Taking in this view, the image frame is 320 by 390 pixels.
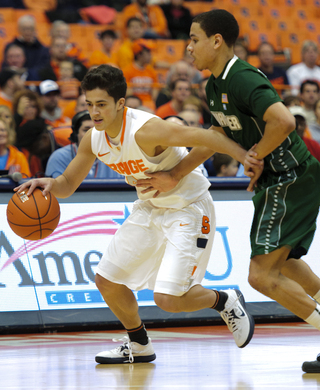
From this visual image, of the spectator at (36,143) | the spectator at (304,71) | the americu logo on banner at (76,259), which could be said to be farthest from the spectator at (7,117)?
the spectator at (304,71)

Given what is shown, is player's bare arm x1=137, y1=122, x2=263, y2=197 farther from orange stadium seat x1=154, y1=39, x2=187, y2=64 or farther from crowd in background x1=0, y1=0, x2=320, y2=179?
orange stadium seat x1=154, y1=39, x2=187, y2=64

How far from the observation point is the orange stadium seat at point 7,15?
1283 cm

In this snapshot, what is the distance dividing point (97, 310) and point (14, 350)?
1092 millimetres

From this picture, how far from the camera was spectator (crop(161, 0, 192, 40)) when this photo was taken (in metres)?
14.0

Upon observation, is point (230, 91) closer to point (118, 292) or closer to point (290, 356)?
point (118, 292)

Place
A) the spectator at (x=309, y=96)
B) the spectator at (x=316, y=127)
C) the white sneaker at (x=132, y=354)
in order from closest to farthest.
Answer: the white sneaker at (x=132, y=354), the spectator at (x=316, y=127), the spectator at (x=309, y=96)

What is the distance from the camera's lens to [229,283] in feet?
18.6

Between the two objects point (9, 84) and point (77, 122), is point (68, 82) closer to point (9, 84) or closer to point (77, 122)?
point (9, 84)

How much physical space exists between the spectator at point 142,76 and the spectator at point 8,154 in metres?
4.49

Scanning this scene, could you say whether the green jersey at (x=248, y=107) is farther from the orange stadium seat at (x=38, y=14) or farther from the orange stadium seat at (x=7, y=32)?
the orange stadium seat at (x=38, y=14)

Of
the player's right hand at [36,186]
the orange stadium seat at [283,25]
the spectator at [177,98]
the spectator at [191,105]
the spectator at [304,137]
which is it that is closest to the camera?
the player's right hand at [36,186]

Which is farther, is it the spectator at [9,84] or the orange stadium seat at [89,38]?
the orange stadium seat at [89,38]

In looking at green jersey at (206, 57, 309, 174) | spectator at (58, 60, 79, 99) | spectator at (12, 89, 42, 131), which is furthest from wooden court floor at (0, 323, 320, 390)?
spectator at (58, 60, 79, 99)

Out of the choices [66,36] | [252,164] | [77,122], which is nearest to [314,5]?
[66,36]
